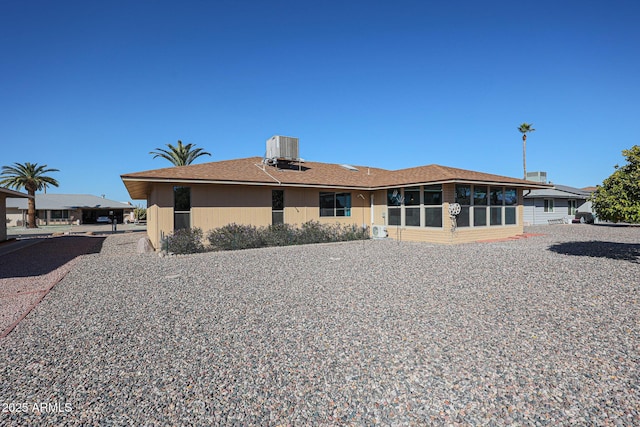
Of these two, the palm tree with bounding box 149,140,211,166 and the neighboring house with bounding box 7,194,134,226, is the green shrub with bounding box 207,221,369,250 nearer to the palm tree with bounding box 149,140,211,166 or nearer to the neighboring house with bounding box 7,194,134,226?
the palm tree with bounding box 149,140,211,166

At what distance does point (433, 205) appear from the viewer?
1393 cm

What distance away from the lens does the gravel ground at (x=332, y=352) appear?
8.70 feet

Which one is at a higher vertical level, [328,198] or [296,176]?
[296,176]

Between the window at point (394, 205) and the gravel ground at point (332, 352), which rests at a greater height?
the window at point (394, 205)

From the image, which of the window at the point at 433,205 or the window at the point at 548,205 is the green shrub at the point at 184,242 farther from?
the window at the point at 548,205

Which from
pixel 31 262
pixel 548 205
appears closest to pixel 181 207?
pixel 31 262

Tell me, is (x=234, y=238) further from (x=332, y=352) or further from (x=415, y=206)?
(x=332, y=352)

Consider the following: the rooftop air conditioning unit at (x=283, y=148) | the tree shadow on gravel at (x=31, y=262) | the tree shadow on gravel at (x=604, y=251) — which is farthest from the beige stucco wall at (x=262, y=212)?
the tree shadow on gravel at (x=604, y=251)

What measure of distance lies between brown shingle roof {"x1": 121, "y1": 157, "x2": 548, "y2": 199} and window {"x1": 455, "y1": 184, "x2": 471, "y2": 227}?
533mm

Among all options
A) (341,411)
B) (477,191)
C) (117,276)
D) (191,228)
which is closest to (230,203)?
(191,228)

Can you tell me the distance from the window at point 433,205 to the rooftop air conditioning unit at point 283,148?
7.05 metres

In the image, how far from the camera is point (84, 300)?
5867 mm

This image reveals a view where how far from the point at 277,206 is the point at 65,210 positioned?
40.0m

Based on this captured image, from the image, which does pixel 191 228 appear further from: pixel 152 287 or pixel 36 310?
pixel 36 310
